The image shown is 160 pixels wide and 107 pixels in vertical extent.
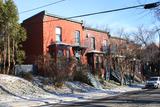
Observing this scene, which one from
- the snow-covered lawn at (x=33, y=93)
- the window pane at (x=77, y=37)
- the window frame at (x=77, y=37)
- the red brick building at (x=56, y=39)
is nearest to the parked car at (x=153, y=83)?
the red brick building at (x=56, y=39)

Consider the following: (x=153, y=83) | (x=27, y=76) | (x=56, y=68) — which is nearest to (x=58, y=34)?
(x=56, y=68)

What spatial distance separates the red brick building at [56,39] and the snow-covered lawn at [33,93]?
7109 mm

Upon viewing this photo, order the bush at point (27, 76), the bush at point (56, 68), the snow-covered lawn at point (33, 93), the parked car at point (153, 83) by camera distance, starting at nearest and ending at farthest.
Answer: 1. the snow-covered lawn at point (33, 93)
2. the bush at point (27, 76)
3. the bush at point (56, 68)
4. the parked car at point (153, 83)

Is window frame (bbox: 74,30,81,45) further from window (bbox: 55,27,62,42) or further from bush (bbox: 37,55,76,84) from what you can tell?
bush (bbox: 37,55,76,84)

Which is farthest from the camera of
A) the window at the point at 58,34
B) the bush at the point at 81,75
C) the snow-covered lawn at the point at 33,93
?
the window at the point at 58,34

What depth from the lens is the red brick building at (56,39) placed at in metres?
42.4

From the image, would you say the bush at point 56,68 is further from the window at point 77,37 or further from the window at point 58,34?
the window at point 77,37

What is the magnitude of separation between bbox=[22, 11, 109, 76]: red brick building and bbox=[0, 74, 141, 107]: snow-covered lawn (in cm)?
711

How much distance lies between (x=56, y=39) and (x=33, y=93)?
15170 millimetres

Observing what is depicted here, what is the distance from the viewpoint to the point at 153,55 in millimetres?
64188

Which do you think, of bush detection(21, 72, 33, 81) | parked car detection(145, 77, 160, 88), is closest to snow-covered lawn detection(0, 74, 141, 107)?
bush detection(21, 72, 33, 81)

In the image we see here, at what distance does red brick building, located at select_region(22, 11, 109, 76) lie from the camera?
42406 mm

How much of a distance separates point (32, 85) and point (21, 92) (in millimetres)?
2806

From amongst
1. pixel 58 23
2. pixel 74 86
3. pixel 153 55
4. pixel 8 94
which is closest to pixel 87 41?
pixel 58 23
